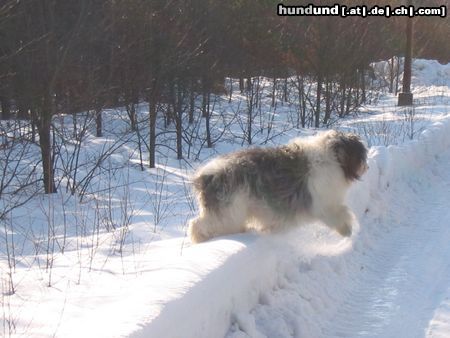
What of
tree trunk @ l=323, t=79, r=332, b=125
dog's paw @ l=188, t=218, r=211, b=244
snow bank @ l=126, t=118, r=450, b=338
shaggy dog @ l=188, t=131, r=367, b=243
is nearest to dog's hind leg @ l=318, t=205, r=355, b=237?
shaggy dog @ l=188, t=131, r=367, b=243

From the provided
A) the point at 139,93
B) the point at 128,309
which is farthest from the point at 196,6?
the point at 128,309

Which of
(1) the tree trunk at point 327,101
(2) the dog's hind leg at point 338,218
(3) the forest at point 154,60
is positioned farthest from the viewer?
(1) the tree trunk at point 327,101

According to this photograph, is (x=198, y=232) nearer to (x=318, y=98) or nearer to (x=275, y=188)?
(x=275, y=188)

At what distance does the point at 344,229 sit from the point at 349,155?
0.74 m

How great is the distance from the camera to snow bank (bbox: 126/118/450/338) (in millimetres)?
3484

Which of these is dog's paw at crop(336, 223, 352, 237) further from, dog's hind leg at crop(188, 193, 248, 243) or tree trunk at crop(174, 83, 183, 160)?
tree trunk at crop(174, 83, 183, 160)

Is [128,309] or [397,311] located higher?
[128,309]

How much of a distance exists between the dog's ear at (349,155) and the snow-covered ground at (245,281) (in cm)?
78

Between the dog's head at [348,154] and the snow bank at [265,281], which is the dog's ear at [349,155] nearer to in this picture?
the dog's head at [348,154]

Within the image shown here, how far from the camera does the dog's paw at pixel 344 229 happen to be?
18.4 ft

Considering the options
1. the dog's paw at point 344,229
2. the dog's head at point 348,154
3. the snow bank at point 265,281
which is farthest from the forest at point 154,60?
the dog's paw at point 344,229

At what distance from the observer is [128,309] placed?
325 cm

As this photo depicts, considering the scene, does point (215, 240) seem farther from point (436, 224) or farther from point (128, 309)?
point (436, 224)

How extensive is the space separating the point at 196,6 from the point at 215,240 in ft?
35.2
